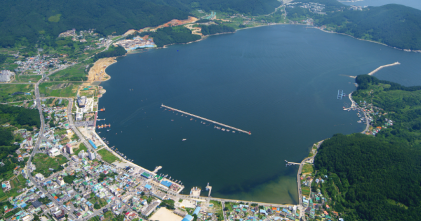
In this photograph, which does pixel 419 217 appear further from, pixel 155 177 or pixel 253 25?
pixel 253 25

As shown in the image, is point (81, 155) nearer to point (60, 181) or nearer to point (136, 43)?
point (60, 181)

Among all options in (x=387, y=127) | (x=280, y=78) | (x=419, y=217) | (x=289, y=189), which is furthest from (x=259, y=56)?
(x=419, y=217)

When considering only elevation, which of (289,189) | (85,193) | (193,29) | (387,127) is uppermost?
(193,29)

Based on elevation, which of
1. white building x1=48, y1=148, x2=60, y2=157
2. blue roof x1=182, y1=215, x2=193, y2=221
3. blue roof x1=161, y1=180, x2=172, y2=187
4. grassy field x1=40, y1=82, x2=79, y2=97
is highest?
grassy field x1=40, y1=82, x2=79, y2=97

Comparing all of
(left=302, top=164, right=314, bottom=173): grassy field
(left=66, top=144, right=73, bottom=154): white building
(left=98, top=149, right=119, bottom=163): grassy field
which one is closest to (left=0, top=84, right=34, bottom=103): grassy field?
(left=66, top=144, right=73, bottom=154): white building

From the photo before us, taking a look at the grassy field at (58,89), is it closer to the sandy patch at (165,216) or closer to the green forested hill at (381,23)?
the sandy patch at (165,216)

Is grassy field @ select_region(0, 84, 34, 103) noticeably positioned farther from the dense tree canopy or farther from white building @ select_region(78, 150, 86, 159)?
the dense tree canopy

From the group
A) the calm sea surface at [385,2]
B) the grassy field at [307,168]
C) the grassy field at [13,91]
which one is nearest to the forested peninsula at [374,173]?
the grassy field at [307,168]
